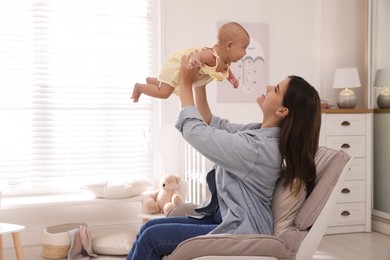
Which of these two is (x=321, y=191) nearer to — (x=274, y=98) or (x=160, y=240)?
(x=274, y=98)

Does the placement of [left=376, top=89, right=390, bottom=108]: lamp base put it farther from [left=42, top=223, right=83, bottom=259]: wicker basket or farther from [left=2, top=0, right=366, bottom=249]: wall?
[left=42, top=223, right=83, bottom=259]: wicker basket

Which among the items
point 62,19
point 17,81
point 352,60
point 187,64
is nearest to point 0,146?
point 17,81

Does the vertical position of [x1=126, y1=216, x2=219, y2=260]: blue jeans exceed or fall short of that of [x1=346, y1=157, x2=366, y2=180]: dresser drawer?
it exceeds it

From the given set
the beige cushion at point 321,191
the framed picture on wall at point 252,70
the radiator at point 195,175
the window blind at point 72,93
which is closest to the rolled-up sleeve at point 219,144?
the beige cushion at point 321,191

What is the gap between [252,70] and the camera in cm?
420

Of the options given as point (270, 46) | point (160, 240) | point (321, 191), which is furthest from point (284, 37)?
point (160, 240)

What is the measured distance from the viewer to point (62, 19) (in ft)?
12.4

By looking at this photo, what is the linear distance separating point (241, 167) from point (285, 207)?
0.77 ft

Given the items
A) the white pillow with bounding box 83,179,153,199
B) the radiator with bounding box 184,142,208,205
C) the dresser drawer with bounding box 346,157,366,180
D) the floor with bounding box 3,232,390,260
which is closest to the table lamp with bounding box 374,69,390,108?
the dresser drawer with bounding box 346,157,366,180

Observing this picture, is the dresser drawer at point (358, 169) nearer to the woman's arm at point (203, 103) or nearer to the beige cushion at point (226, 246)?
the woman's arm at point (203, 103)

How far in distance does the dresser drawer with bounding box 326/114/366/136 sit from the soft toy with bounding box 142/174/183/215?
4.37 feet

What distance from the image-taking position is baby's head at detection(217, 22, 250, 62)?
2.01 metres

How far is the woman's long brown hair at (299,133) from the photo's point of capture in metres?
1.68

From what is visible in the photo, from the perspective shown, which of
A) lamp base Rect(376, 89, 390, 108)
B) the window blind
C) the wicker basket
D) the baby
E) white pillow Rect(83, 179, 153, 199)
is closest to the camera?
the baby
